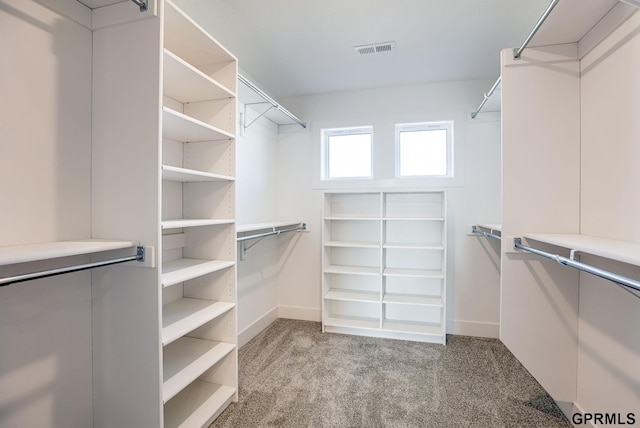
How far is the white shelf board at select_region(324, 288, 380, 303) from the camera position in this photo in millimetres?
2992

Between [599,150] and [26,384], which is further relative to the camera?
[599,150]

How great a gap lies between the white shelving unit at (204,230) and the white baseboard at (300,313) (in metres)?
1.54

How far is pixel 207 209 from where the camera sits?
6.34 ft

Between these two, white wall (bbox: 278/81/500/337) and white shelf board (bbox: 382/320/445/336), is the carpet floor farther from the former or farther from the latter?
white wall (bbox: 278/81/500/337)

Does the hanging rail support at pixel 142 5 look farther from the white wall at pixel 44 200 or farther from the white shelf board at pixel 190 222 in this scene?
the white shelf board at pixel 190 222

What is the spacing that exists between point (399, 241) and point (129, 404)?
253 centimetres

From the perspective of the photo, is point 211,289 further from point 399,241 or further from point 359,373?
point 399,241

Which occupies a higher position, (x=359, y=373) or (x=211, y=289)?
(x=211, y=289)

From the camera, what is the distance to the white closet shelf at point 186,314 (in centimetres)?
147

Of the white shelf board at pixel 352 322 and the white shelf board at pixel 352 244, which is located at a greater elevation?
the white shelf board at pixel 352 244

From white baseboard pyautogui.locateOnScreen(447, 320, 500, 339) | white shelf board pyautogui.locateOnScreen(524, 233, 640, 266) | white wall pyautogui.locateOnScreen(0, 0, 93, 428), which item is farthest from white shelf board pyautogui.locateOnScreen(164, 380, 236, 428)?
white baseboard pyautogui.locateOnScreen(447, 320, 500, 339)

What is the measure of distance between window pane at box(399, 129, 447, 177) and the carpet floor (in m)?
1.70

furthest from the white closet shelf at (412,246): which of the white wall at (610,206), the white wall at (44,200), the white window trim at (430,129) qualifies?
the white wall at (44,200)

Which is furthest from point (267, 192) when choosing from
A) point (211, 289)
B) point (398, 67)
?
point (398, 67)
